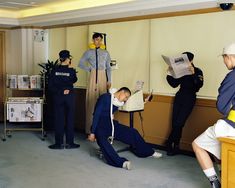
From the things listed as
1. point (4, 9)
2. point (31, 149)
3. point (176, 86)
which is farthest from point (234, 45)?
point (4, 9)

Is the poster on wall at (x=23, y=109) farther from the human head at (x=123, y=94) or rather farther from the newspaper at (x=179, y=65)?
the newspaper at (x=179, y=65)

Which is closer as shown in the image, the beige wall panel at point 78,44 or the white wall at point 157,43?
the white wall at point 157,43

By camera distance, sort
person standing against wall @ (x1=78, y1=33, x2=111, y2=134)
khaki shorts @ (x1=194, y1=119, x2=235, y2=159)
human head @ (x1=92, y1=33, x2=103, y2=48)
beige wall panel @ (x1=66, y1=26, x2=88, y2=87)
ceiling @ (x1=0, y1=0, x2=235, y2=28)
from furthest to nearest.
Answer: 1. beige wall panel @ (x1=66, y1=26, x2=88, y2=87)
2. person standing against wall @ (x1=78, y1=33, x2=111, y2=134)
3. human head @ (x1=92, y1=33, x2=103, y2=48)
4. ceiling @ (x1=0, y1=0, x2=235, y2=28)
5. khaki shorts @ (x1=194, y1=119, x2=235, y2=159)

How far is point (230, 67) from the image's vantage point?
3.68 metres

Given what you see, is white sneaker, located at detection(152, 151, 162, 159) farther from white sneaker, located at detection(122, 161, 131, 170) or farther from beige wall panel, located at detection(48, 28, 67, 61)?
beige wall panel, located at detection(48, 28, 67, 61)

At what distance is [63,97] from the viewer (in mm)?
5734

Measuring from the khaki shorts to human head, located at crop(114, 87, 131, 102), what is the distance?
139 cm

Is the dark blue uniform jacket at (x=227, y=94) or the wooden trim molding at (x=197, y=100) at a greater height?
the dark blue uniform jacket at (x=227, y=94)

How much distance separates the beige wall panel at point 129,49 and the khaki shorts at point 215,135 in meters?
2.32

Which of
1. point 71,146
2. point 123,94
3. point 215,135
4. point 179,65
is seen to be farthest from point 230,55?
point 71,146

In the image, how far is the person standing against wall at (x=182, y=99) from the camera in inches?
202

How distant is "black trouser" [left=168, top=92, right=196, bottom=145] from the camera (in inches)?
207

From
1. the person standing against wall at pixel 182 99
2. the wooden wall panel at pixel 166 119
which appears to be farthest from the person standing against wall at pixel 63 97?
the person standing against wall at pixel 182 99

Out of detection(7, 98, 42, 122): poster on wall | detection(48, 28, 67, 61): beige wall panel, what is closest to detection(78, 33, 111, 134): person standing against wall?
detection(7, 98, 42, 122): poster on wall
